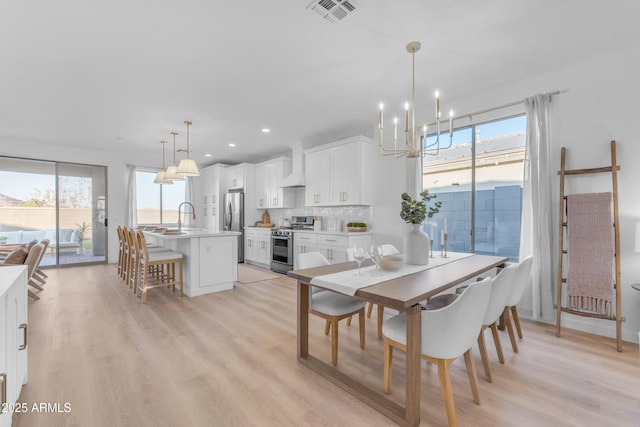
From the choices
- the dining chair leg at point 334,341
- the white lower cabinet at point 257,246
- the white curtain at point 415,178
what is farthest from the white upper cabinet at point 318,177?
the dining chair leg at point 334,341

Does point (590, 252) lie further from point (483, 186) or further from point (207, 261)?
point (207, 261)

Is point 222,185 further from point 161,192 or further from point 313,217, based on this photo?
point 313,217

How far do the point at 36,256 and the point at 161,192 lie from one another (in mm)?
4137

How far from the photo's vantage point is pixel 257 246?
630 cm

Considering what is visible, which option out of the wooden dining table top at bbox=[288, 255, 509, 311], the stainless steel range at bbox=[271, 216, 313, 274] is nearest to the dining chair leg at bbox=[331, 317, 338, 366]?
the wooden dining table top at bbox=[288, 255, 509, 311]

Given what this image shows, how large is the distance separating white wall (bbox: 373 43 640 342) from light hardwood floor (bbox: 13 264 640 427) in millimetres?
387

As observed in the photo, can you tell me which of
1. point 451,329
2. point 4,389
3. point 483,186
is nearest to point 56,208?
point 4,389

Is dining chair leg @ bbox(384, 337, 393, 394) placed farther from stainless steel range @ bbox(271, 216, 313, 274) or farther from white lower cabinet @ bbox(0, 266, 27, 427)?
stainless steel range @ bbox(271, 216, 313, 274)

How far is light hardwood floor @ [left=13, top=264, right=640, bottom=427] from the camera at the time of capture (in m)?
1.65

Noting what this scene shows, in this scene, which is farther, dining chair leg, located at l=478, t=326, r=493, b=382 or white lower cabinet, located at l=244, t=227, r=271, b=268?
white lower cabinet, located at l=244, t=227, r=271, b=268

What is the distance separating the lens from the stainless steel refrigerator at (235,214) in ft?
21.9

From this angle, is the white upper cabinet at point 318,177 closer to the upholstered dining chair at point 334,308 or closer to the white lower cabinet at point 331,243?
the white lower cabinet at point 331,243

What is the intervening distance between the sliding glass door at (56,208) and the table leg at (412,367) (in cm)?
756

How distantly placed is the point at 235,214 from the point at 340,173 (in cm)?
314
